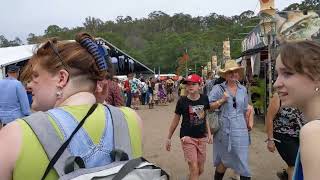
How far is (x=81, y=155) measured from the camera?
64.8 inches

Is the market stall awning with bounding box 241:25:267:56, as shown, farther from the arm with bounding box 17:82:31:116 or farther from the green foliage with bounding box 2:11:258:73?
the green foliage with bounding box 2:11:258:73

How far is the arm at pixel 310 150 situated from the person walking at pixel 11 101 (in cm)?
551

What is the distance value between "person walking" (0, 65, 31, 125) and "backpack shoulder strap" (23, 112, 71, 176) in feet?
17.2

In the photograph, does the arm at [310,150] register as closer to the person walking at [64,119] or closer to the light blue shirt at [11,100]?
the person walking at [64,119]

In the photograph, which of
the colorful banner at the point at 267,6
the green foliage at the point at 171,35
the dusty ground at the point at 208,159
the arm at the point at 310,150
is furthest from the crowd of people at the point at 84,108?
the green foliage at the point at 171,35

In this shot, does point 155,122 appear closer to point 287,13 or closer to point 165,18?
point 287,13

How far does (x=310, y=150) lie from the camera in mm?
1657

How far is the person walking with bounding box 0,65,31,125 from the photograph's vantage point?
6.62 meters

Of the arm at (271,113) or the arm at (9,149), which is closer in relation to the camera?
the arm at (9,149)

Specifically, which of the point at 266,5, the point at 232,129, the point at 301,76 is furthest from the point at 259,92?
the point at 301,76

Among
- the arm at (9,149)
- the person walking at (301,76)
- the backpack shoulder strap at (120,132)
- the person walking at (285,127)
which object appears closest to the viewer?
the arm at (9,149)

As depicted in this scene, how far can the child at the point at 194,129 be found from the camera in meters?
6.00

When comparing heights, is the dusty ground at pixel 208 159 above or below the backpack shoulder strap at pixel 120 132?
below

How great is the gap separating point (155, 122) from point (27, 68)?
1448 cm
